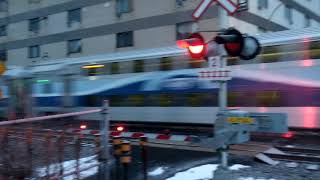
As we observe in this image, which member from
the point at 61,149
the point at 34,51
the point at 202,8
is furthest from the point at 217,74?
the point at 34,51

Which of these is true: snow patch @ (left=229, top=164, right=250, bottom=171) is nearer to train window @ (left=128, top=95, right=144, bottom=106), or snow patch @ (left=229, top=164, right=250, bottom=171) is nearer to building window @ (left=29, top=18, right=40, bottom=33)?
train window @ (left=128, top=95, right=144, bottom=106)

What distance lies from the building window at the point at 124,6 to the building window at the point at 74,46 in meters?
4.80

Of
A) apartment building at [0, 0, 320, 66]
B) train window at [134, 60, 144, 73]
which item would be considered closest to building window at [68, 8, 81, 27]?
apartment building at [0, 0, 320, 66]

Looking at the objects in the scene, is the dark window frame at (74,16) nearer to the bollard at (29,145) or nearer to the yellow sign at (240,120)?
the bollard at (29,145)

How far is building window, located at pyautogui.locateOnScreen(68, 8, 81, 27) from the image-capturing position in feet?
121

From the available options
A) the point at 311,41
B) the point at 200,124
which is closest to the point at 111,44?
the point at 200,124

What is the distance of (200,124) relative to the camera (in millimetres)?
18125

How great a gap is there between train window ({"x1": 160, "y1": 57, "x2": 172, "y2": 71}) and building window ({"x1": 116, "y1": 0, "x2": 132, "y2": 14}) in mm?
15210

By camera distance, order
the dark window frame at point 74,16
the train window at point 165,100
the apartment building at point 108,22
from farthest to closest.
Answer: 1. the dark window frame at point 74,16
2. the apartment building at point 108,22
3. the train window at point 165,100

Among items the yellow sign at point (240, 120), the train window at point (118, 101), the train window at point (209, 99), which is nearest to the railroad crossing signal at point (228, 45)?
the yellow sign at point (240, 120)

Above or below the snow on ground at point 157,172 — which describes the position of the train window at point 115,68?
above

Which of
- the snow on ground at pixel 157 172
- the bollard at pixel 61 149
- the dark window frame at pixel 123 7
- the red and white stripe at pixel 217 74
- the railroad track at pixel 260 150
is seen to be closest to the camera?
the bollard at pixel 61 149

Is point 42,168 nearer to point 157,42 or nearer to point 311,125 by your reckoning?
point 311,125

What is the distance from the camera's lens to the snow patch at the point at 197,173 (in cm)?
877
